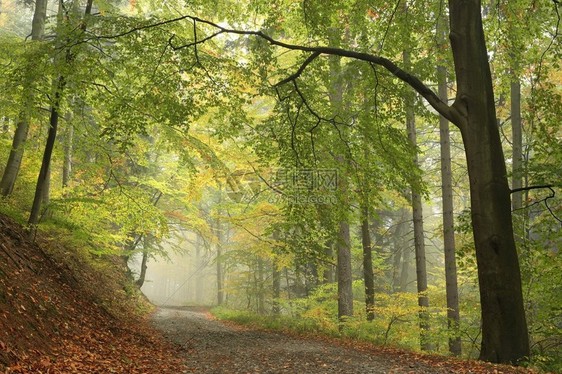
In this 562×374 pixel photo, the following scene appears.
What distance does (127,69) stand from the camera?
8312 mm

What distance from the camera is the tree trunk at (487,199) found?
5.89 m

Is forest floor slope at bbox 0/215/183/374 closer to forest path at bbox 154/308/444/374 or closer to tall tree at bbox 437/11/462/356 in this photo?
forest path at bbox 154/308/444/374

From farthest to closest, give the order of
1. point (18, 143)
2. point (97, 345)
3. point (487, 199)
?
point (18, 143) → point (97, 345) → point (487, 199)

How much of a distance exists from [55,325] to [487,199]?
727 centimetres

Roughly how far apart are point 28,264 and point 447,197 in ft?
33.8

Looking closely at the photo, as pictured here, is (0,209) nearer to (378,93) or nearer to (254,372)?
(254,372)

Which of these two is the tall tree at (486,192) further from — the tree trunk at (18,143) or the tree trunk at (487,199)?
the tree trunk at (18,143)

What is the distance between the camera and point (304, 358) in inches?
289

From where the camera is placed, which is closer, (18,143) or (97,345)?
(97,345)

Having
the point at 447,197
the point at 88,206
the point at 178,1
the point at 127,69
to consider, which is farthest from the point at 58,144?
the point at 447,197

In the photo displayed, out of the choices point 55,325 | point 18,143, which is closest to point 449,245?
point 55,325

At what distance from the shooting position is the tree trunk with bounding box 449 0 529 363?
19.3 feet

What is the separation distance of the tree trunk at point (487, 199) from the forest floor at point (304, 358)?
0.62 metres

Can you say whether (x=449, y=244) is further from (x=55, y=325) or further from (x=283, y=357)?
(x=55, y=325)
